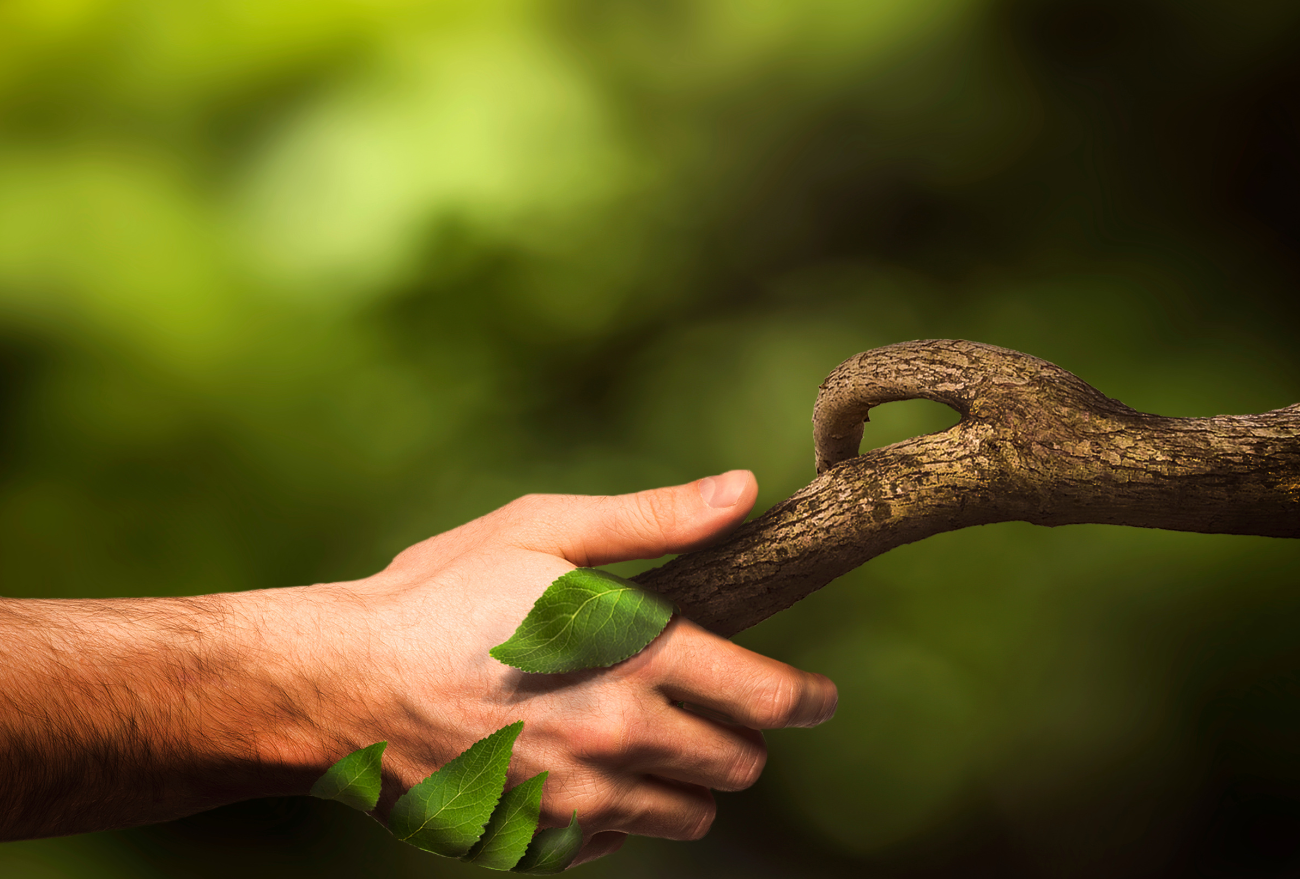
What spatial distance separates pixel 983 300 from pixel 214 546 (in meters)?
1.74

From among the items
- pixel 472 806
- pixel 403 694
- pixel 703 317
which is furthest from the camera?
pixel 703 317

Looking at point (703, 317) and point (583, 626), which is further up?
point (703, 317)

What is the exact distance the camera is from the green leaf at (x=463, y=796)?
682mm

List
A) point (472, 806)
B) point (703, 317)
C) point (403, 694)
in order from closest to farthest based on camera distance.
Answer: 1. point (472, 806)
2. point (403, 694)
3. point (703, 317)

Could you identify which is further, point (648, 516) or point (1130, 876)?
point (1130, 876)

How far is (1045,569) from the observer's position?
1.50 metres

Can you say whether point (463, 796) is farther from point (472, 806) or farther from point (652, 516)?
point (652, 516)

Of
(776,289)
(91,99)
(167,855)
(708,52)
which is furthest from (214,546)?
(708,52)

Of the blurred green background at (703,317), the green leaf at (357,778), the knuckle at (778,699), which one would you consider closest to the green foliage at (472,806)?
the green leaf at (357,778)

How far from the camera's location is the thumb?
2.64 ft

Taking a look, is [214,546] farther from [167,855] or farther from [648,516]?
[648,516]

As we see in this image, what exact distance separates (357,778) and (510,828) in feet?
0.50

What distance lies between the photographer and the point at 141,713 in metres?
0.76

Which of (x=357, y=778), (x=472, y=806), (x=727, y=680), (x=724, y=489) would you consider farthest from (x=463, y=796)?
(x=724, y=489)
